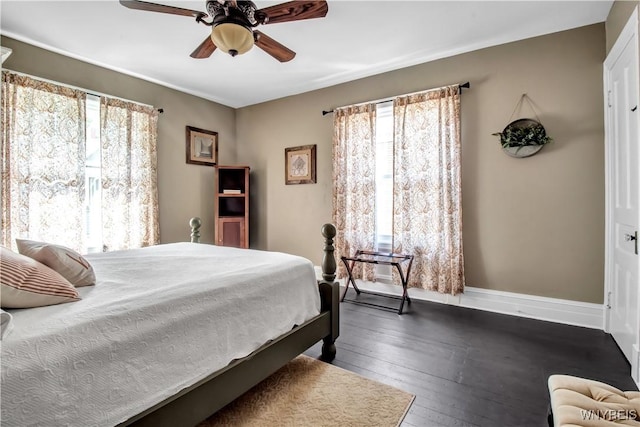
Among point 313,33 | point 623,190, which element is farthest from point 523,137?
point 313,33

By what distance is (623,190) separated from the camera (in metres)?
2.34

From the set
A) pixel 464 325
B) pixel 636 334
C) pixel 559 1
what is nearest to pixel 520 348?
pixel 464 325

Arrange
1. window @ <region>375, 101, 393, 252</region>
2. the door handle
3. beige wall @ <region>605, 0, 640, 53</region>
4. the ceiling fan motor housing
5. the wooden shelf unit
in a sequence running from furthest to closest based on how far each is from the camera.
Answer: the wooden shelf unit
window @ <region>375, 101, 393, 252</region>
beige wall @ <region>605, 0, 640, 53</region>
the door handle
the ceiling fan motor housing

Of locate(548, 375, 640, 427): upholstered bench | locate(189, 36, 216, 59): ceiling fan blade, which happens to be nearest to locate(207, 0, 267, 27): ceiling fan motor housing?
locate(189, 36, 216, 59): ceiling fan blade

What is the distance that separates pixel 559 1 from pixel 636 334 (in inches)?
98.5

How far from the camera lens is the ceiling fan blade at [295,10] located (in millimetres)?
1925

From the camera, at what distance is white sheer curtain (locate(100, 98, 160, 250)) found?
11.6 feet

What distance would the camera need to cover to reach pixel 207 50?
2.51 meters

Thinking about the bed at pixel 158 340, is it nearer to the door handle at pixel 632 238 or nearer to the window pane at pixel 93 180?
the window pane at pixel 93 180

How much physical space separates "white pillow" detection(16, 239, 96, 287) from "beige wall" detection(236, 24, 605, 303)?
10.7ft

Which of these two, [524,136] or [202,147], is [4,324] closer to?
[524,136]

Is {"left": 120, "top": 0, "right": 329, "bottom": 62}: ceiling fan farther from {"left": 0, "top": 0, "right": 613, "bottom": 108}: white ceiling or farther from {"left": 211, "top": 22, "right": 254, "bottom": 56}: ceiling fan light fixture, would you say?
{"left": 0, "top": 0, "right": 613, "bottom": 108}: white ceiling

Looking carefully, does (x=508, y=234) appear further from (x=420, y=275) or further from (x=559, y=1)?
(x=559, y=1)

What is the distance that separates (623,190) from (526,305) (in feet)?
4.26
